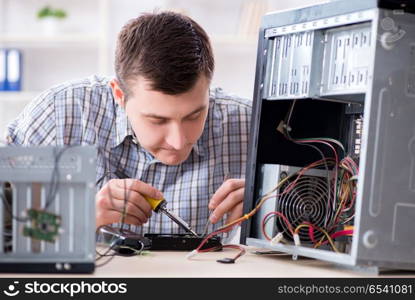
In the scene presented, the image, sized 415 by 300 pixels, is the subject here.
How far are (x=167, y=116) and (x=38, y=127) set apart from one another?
0.58 metres

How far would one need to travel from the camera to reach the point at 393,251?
111cm

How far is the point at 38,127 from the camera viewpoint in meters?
2.01

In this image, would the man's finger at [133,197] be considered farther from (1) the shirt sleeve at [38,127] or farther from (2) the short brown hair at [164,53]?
(1) the shirt sleeve at [38,127]

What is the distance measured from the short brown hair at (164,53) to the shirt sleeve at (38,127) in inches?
13.1

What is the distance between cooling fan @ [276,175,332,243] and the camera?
1372 mm

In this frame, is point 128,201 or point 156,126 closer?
point 128,201

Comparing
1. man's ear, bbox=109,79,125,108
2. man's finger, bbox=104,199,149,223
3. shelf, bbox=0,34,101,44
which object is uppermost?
shelf, bbox=0,34,101,44

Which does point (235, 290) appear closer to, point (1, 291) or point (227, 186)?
point (1, 291)

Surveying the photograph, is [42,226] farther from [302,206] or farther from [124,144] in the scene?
[124,144]

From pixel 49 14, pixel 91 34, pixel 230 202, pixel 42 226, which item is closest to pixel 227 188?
pixel 230 202

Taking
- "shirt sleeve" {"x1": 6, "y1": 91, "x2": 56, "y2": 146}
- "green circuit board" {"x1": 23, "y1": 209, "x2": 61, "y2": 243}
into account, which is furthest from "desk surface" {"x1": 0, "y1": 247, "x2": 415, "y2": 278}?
"shirt sleeve" {"x1": 6, "y1": 91, "x2": 56, "y2": 146}

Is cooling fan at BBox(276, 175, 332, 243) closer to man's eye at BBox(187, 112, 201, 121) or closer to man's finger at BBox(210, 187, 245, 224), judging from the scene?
man's finger at BBox(210, 187, 245, 224)

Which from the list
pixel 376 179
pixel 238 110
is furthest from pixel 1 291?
pixel 238 110

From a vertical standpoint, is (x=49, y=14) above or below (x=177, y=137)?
above
